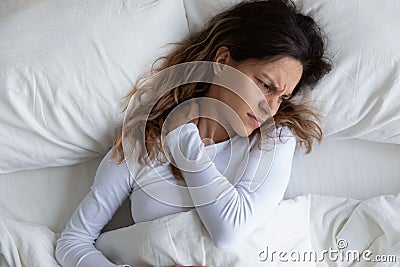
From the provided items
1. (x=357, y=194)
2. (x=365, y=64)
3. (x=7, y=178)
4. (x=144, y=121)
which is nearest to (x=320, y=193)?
(x=357, y=194)

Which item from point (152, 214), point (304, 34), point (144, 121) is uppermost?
point (304, 34)

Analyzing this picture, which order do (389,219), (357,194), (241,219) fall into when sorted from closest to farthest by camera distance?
(241,219)
(389,219)
(357,194)

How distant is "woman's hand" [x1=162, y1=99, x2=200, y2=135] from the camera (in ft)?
4.09

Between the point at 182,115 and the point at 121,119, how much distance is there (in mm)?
131

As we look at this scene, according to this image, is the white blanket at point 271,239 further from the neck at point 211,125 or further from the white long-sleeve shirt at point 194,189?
the neck at point 211,125

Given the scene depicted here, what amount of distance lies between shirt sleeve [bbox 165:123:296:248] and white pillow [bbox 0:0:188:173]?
18cm

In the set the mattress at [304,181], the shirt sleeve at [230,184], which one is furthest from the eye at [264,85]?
the mattress at [304,181]

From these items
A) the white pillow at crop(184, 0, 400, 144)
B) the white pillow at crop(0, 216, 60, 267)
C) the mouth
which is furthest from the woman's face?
the white pillow at crop(0, 216, 60, 267)

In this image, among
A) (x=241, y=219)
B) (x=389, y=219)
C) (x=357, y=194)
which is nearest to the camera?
(x=241, y=219)

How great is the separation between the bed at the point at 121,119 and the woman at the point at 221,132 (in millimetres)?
41

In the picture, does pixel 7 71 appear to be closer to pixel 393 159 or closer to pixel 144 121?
pixel 144 121

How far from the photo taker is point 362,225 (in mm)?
1266

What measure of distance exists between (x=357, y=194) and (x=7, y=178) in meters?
0.71

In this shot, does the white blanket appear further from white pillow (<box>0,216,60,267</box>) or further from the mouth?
the mouth
